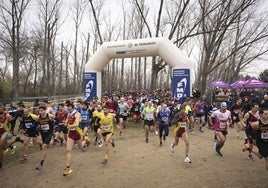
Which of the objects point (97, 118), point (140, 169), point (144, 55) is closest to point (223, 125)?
point (140, 169)

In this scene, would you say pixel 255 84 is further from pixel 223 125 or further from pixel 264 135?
pixel 264 135

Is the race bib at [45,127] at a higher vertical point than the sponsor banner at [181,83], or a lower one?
lower

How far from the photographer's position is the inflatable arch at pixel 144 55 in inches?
534

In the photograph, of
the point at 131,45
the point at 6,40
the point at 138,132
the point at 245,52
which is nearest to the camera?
the point at 138,132

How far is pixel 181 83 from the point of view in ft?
44.4

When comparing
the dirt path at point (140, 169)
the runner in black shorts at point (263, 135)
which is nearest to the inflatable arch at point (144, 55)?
the dirt path at point (140, 169)

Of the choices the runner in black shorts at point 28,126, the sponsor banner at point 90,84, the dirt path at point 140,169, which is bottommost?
the dirt path at point 140,169

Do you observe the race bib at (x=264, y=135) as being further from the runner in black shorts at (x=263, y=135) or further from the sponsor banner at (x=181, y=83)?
the sponsor banner at (x=181, y=83)

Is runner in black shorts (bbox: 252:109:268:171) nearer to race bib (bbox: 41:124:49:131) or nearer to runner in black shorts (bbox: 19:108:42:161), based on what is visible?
race bib (bbox: 41:124:49:131)

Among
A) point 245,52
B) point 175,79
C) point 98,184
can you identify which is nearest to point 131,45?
point 175,79

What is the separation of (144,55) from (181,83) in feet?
10.9

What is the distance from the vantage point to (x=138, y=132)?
512 inches

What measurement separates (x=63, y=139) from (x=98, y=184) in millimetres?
5140

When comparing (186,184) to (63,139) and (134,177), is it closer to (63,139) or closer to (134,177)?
(134,177)
